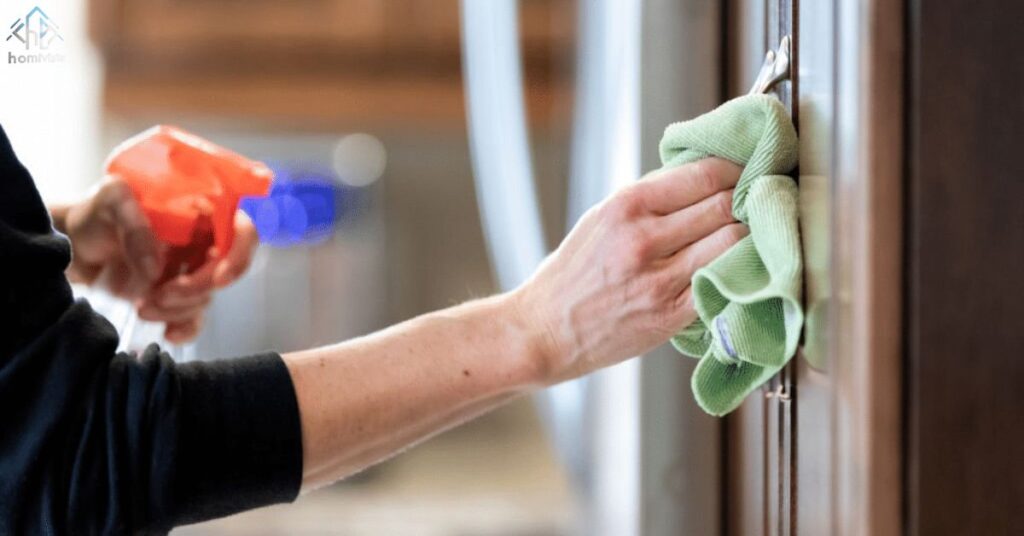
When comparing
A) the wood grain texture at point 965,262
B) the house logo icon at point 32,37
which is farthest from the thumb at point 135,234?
the wood grain texture at point 965,262

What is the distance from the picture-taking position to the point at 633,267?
55 centimetres

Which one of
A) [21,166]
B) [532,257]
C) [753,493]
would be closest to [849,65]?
[753,493]

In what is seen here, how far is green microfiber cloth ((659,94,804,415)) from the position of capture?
0.46 meters

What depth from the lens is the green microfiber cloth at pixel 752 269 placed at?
1.52 ft

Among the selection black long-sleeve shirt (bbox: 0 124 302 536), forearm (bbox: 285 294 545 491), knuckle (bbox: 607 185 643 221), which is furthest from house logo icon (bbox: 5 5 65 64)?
knuckle (bbox: 607 185 643 221)

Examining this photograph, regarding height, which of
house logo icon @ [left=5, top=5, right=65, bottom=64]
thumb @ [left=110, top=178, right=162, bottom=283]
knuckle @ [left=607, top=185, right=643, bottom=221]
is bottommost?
thumb @ [left=110, top=178, right=162, bottom=283]

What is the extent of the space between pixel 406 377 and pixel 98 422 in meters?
0.15

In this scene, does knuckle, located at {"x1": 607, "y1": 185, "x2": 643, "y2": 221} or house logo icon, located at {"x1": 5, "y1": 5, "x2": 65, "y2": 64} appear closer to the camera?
knuckle, located at {"x1": 607, "y1": 185, "x2": 643, "y2": 221}

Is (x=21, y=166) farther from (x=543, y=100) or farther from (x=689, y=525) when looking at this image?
(x=543, y=100)

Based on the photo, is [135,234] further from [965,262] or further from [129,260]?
[965,262]

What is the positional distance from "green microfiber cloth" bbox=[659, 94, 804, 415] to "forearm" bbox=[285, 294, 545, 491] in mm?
111

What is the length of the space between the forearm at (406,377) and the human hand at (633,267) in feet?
0.05

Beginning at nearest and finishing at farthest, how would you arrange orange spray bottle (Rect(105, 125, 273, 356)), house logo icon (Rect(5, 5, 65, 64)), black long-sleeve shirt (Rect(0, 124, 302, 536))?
black long-sleeve shirt (Rect(0, 124, 302, 536)) → house logo icon (Rect(5, 5, 65, 64)) → orange spray bottle (Rect(105, 125, 273, 356))

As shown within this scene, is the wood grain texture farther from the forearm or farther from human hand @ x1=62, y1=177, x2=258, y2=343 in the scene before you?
human hand @ x1=62, y1=177, x2=258, y2=343
